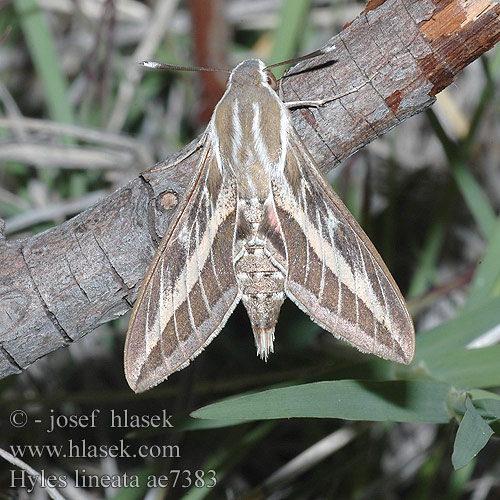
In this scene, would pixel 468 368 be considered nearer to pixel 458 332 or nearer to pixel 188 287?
pixel 458 332

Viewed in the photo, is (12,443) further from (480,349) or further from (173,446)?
(480,349)

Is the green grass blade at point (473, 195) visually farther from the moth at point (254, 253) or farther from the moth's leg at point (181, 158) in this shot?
the moth's leg at point (181, 158)

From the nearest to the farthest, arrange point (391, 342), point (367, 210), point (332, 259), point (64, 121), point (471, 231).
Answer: point (391, 342) < point (332, 259) < point (367, 210) < point (64, 121) < point (471, 231)

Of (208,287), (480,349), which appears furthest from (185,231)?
(480,349)

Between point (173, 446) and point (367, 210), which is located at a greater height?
point (367, 210)

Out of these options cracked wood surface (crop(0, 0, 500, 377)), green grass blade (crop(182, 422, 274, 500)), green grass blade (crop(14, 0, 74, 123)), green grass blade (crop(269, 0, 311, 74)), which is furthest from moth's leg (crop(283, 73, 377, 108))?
green grass blade (crop(14, 0, 74, 123))

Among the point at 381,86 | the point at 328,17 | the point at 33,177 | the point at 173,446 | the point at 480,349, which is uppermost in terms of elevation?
the point at 328,17

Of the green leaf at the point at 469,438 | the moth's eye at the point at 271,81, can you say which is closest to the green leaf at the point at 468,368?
the green leaf at the point at 469,438
